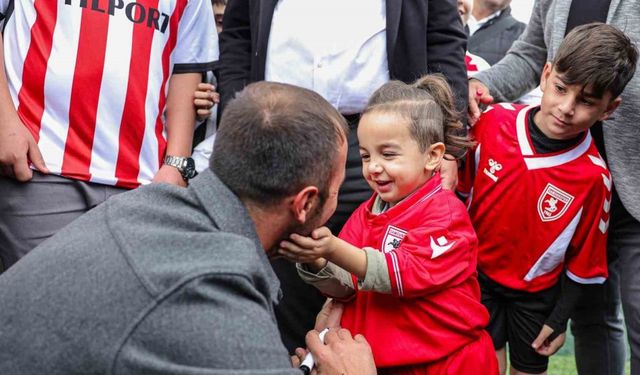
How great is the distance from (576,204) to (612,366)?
0.93m

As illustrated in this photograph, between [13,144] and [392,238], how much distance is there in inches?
52.7

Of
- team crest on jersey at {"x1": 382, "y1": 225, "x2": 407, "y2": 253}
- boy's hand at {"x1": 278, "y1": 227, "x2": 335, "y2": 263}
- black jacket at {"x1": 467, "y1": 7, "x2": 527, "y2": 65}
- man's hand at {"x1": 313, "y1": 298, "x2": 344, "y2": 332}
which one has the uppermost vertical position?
boy's hand at {"x1": 278, "y1": 227, "x2": 335, "y2": 263}

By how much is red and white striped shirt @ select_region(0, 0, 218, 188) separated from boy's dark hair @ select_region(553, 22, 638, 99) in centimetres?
151

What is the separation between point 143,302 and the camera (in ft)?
5.74

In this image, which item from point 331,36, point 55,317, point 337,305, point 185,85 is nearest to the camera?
point 55,317

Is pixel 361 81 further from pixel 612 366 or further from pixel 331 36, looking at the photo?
pixel 612 366

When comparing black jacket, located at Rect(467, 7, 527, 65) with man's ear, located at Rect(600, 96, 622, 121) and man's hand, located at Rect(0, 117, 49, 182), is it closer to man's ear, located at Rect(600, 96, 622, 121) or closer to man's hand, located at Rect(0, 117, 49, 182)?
man's ear, located at Rect(600, 96, 622, 121)

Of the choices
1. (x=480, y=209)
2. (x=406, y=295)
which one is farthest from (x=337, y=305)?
(x=480, y=209)

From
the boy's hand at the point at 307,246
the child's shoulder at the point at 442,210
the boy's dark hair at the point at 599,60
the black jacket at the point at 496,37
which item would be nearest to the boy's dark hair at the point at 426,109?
the child's shoulder at the point at 442,210

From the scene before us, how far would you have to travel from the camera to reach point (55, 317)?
71.1 inches

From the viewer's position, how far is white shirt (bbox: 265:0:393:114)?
3.14m

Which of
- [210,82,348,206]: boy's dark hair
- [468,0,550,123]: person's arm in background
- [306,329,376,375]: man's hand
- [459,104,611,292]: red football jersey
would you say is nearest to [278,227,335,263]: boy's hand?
[210,82,348,206]: boy's dark hair

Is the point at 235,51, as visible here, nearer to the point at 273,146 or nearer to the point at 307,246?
the point at 307,246

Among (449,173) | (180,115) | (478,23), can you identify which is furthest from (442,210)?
(478,23)
